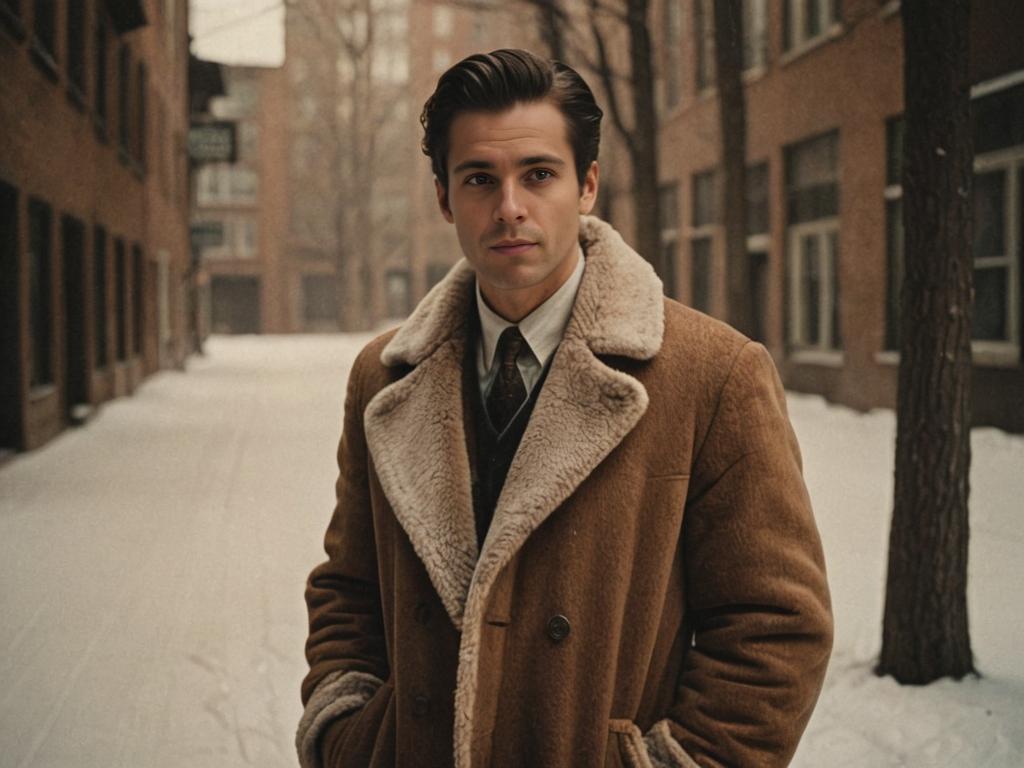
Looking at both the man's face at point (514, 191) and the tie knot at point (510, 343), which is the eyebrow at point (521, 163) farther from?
the tie knot at point (510, 343)

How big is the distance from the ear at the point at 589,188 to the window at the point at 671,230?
49.6 feet

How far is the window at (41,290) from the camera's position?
7.61m

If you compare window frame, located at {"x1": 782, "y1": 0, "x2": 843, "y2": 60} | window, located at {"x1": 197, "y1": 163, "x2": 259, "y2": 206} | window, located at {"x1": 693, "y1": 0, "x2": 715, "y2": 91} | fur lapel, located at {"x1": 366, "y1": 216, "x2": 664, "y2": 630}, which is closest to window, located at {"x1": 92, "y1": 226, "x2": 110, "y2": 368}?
window, located at {"x1": 693, "y1": 0, "x2": 715, "y2": 91}

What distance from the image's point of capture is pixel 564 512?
5.89 feet

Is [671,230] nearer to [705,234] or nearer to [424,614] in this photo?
[705,234]

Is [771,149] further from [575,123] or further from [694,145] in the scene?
[575,123]

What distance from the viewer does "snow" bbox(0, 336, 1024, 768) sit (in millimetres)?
3328

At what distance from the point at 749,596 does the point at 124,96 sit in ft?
55.6

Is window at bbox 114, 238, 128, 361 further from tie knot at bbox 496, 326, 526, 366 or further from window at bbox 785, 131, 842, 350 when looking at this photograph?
tie knot at bbox 496, 326, 526, 366

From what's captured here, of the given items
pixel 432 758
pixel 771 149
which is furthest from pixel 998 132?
pixel 432 758

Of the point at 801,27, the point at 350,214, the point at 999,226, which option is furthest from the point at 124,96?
the point at 350,214

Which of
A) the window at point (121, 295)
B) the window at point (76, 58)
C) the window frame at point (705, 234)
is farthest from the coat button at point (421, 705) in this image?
the window at point (121, 295)

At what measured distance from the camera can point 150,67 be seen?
19094mm

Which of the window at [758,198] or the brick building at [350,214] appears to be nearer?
the window at [758,198]
